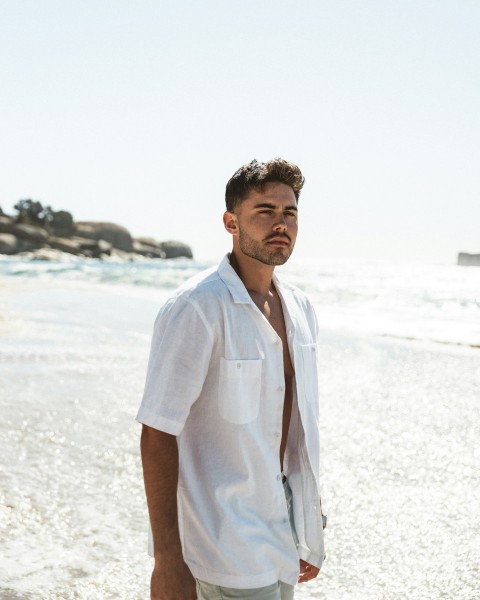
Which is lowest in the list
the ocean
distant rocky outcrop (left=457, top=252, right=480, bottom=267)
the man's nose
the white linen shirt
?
distant rocky outcrop (left=457, top=252, right=480, bottom=267)

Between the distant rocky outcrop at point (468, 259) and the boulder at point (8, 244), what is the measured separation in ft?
426

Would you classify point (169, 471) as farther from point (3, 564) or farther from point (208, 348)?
point (3, 564)

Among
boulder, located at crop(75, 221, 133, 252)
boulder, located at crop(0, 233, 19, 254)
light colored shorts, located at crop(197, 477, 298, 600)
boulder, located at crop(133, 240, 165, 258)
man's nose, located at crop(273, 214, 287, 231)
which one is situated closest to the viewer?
light colored shorts, located at crop(197, 477, 298, 600)

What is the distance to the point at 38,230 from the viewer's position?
317ft

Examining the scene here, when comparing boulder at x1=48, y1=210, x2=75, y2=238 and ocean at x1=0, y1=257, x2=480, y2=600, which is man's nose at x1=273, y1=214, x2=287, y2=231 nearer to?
ocean at x1=0, y1=257, x2=480, y2=600

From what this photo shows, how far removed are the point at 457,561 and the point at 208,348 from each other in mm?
2896

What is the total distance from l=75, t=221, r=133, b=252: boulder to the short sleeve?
117 m

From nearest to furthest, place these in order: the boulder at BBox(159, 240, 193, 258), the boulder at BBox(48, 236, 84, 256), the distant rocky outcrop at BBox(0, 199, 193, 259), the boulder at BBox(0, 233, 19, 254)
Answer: the boulder at BBox(0, 233, 19, 254) < the distant rocky outcrop at BBox(0, 199, 193, 259) < the boulder at BBox(48, 236, 84, 256) < the boulder at BBox(159, 240, 193, 258)

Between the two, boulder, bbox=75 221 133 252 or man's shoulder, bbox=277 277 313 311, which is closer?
man's shoulder, bbox=277 277 313 311

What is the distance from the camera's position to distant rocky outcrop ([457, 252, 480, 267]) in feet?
595

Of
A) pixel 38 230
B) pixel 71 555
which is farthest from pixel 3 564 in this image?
pixel 38 230

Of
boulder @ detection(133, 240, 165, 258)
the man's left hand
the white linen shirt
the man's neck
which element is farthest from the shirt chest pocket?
boulder @ detection(133, 240, 165, 258)

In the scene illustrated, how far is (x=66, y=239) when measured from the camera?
106 metres

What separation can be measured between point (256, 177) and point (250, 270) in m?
0.31
